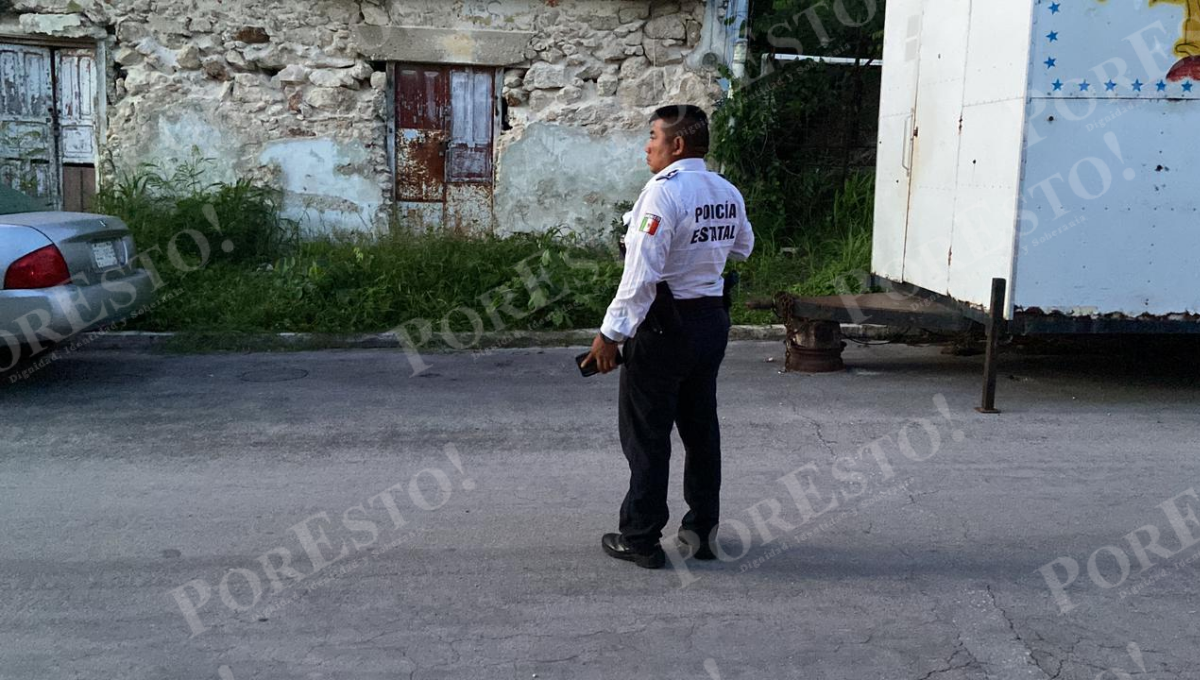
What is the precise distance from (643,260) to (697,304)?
0.35 meters

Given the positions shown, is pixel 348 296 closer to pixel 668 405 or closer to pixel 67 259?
pixel 67 259

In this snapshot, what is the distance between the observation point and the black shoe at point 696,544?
4484mm

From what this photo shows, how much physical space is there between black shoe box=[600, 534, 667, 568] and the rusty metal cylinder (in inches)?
151

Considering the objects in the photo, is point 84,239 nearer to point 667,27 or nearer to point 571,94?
point 571,94

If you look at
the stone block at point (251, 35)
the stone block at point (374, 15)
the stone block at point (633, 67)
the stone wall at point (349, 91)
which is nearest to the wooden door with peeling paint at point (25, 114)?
the stone wall at point (349, 91)

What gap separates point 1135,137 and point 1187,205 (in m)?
0.55

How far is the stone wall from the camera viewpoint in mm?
11617

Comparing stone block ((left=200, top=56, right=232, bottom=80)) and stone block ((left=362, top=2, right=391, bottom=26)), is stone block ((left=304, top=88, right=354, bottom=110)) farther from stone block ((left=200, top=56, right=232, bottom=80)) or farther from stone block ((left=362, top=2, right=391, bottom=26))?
stone block ((left=200, top=56, right=232, bottom=80))

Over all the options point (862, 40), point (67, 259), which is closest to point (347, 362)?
point (67, 259)

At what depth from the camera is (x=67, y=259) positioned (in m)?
7.15

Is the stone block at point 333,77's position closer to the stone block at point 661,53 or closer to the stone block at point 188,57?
the stone block at point 188,57

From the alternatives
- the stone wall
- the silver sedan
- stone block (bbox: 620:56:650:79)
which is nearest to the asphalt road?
the silver sedan

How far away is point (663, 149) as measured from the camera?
4254mm

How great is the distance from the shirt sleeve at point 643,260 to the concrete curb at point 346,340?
16.8 feet
